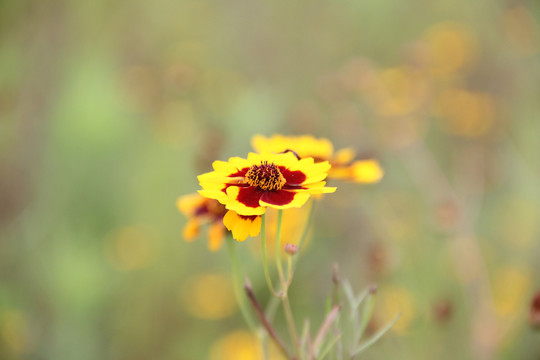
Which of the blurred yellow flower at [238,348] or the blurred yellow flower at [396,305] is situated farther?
the blurred yellow flower at [238,348]

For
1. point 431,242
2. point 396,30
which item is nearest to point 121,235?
point 431,242

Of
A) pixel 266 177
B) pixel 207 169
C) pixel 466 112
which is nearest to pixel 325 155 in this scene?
pixel 266 177

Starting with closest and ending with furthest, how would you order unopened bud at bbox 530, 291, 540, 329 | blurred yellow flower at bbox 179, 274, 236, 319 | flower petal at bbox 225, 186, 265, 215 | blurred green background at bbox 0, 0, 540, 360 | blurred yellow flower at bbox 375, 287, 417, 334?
flower petal at bbox 225, 186, 265, 215, unopened bud at bbox 530, 291, 540, 329, blurred yellow flower at bbox 375, 287, 417, 334, blurred green background at bbox 0, 0, 540, 360, blurred yellow flower at bbox 179, 274, 236, 319

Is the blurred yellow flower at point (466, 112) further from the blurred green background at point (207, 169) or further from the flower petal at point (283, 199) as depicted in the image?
the flower petal at point (283, 199)

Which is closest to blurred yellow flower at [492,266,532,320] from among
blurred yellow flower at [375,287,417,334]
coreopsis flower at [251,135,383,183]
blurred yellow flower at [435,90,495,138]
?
blurred yellow flower at [375,287,417,334]

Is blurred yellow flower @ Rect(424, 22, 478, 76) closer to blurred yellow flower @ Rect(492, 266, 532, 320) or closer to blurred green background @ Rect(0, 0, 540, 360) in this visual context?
blurred green background @ Rect(0, 0, 540, 360)

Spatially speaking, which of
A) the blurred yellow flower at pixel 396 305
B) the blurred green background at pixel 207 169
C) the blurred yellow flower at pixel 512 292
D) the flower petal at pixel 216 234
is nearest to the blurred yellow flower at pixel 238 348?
the blurred green background at pixel 207 169

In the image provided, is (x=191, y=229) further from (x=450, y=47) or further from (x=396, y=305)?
(x=450, y=47)

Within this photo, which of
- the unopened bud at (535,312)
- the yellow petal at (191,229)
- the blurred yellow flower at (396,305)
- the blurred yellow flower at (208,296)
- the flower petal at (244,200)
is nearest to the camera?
the flower petal at (244,200)
